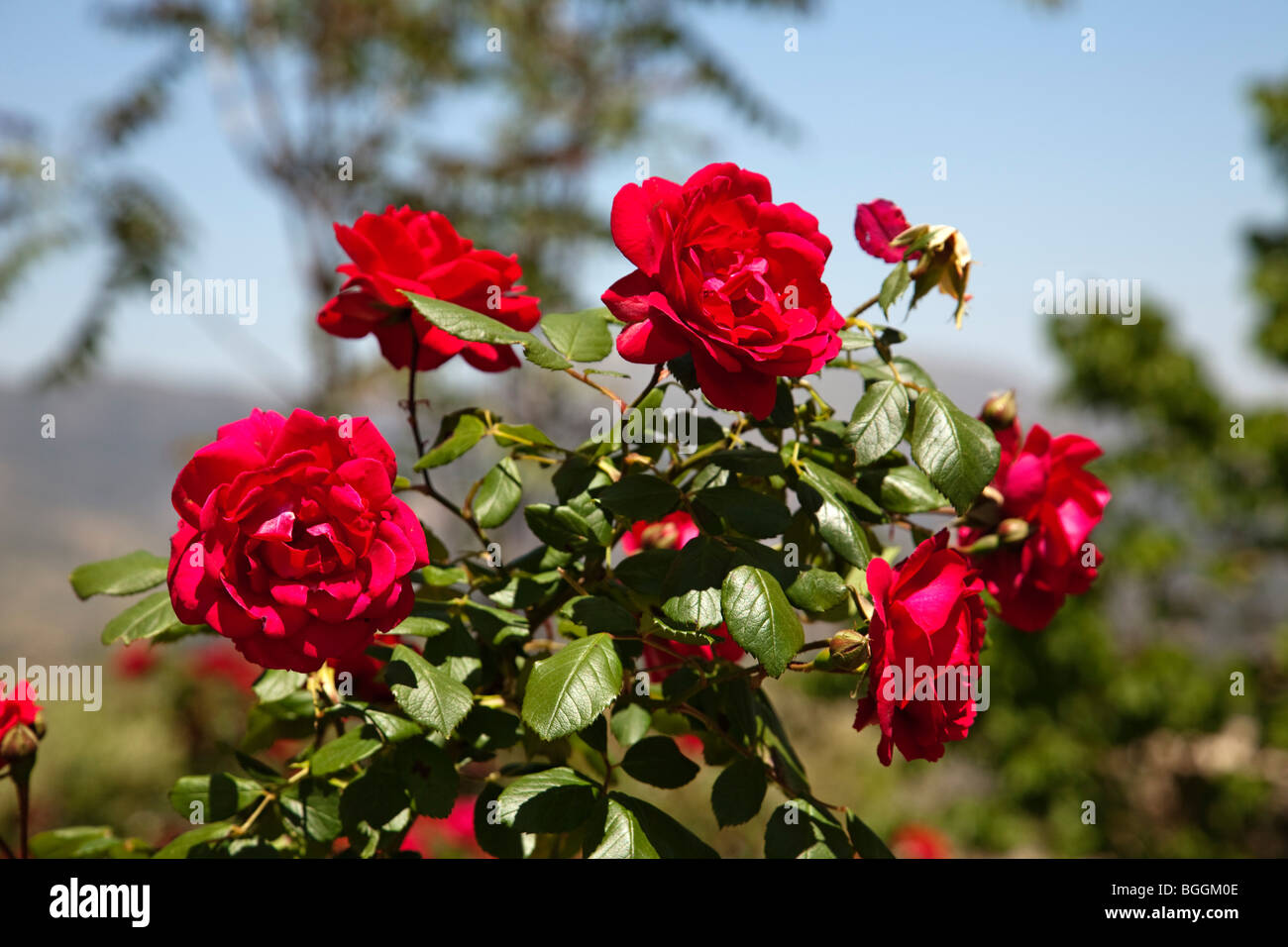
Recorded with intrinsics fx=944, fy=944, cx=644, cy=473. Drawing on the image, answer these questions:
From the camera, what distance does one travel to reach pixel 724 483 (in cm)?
51

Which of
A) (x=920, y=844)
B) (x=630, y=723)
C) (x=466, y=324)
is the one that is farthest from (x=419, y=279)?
(x=920, y=844)

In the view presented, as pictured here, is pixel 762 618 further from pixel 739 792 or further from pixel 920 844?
pixel 920 844

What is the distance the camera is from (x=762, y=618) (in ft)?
1.38

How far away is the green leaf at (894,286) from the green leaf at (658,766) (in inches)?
10.8

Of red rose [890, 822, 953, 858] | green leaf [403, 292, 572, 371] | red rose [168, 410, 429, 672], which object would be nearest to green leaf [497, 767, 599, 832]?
red rose [168, 410, 429, 672]

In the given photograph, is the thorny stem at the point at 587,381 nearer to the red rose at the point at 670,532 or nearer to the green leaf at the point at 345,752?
the red rose at the point at 670,532

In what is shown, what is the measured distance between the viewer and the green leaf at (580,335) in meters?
0.53

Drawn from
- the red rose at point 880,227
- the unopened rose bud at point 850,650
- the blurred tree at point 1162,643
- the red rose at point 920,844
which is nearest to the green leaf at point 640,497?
the unopened rose bud at point 850,650

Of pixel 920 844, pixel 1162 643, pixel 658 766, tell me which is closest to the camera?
pixel 658 766

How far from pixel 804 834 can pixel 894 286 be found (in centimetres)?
30

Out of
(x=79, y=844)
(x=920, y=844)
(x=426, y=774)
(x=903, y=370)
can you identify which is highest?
(x=903, y=370)
